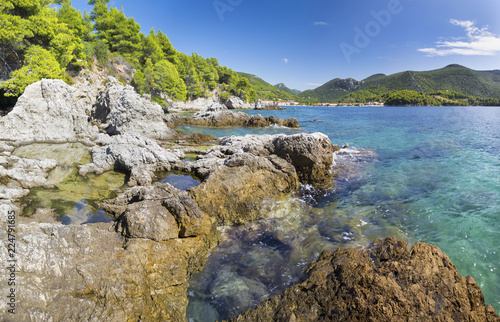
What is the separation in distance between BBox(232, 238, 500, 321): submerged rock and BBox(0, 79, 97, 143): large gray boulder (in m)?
21.1

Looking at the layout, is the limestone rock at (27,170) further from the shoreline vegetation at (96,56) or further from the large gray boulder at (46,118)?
the shoreline vegetation at (96,56)

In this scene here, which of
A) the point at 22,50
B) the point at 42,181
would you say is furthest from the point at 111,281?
the point at 22,50

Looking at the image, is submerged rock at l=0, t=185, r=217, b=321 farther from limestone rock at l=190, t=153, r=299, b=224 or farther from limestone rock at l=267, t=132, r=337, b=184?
limestone rock at l=267, t=132, r=337, b=184

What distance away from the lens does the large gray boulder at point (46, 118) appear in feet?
55.5

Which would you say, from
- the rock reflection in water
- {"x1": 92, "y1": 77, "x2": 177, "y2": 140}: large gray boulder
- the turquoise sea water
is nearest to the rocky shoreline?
the rock reflection in water

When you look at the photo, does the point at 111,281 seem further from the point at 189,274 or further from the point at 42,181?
the point at 42,181

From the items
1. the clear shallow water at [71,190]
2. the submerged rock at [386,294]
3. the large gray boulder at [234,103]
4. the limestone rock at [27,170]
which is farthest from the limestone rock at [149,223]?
the large gray boulder at [234,103]

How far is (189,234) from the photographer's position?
258 inches

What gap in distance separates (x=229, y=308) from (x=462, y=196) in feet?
39.2

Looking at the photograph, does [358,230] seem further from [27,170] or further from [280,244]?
[27,170]

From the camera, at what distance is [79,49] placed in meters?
34.8

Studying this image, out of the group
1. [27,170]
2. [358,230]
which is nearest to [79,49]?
[27,170]

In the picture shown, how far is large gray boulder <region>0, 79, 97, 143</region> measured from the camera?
16922mm

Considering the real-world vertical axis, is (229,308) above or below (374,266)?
below
